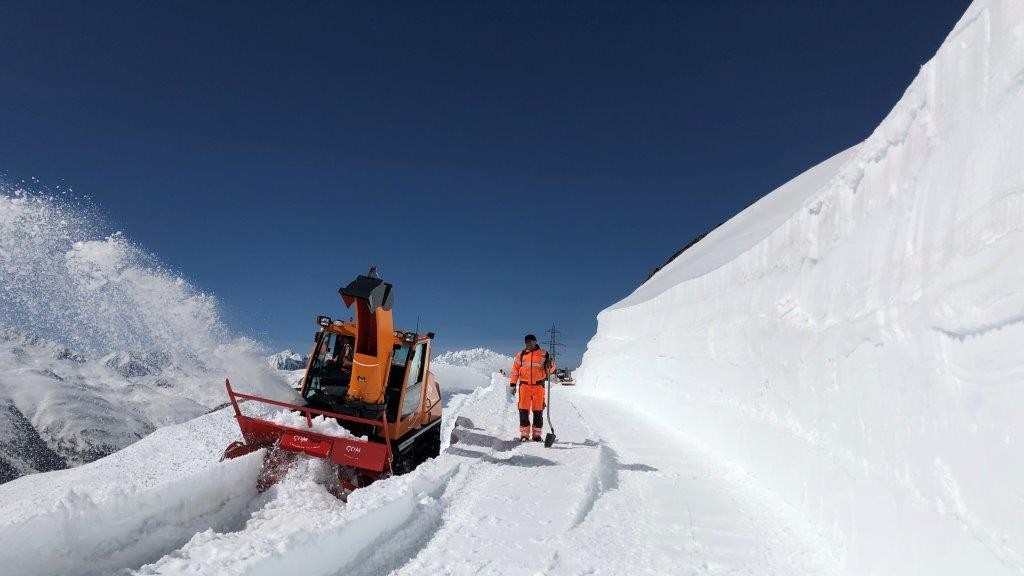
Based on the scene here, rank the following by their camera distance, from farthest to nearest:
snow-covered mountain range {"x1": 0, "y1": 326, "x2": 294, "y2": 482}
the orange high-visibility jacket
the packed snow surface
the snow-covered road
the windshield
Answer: snow-covered mountain range {"x1": 0, "y1": 326, "x2": 294, "y2": 482} → the orange high-visibility jacket → the windshield → the snow-covered road → the packed snow surface

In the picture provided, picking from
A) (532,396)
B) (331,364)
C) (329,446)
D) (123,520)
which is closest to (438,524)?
(329,446)

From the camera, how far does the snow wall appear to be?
244 cm

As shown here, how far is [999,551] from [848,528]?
1.65 metres

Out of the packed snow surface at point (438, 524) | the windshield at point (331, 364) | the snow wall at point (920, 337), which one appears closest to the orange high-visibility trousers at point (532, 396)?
the packed snow surface at point (438, 524)

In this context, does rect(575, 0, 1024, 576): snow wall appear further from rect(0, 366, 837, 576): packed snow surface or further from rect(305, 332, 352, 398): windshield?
rect(305, 332, 352, 398): windshield

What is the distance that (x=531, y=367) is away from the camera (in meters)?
8.83

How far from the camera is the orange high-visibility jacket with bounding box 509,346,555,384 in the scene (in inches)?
347

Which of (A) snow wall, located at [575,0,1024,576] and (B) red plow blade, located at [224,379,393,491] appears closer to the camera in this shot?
(A) snow wall, located at [575,0,1024,576]

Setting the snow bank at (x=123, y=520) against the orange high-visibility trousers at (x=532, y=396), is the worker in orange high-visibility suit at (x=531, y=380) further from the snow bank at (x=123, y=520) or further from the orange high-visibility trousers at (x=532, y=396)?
the snow bank at (x=123, y=520)

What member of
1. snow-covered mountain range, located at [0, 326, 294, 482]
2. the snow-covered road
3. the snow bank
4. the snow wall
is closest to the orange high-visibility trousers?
the snow-covered road

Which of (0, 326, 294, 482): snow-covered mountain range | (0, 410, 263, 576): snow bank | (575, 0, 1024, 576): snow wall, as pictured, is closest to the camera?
(575, 0, 1024, 576): snow wall

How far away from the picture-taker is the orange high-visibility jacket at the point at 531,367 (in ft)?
28.9

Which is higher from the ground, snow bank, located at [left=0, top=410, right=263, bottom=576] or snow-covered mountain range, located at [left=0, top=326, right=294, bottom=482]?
snow bank, located at [left=0, top=410, right=263, bottom=576]

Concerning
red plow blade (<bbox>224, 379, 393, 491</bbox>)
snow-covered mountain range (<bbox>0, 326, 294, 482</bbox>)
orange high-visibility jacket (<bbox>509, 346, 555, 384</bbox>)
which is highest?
orange high-visibility jacket (<bbox>509, 346, 555, 384</bbox>)
